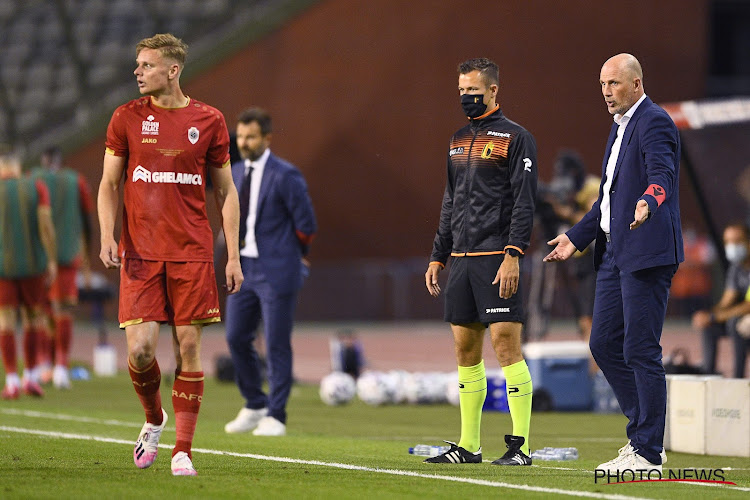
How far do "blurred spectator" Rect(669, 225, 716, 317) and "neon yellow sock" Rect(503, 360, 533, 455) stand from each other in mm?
21235

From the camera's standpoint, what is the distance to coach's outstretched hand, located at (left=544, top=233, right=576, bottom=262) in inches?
307

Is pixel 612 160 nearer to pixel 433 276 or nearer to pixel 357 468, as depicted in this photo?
pixel 433 276

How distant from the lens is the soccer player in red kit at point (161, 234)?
7391 mm

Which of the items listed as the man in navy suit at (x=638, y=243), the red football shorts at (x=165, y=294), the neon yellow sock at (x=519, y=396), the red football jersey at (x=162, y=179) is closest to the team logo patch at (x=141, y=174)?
the red football jersey at (x=162, y=179)

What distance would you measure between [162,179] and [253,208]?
3781 millimetres

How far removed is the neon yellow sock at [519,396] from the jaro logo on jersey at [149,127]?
8.32 ft

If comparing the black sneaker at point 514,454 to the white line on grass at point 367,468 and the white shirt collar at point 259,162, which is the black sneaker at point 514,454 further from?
the white shirt collar at point 259,162

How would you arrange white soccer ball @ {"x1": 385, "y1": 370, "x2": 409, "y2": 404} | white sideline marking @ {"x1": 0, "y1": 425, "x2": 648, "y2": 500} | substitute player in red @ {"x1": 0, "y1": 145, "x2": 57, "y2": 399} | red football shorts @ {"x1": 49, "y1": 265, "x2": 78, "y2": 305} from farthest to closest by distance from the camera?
1. red football shorts @ {"x1": 49, "y1": 265, "x2": 78, "y2": 305}
2. white soccer ball @ {"x1": 385, "y1": 370, "x2": 409, "y2": 404}
3. substitute player in red @ {"x1": 0, "y1": 145, "x2": 57, "y2": 399}
4. white sideline marking @ {"x1": 0, "y1": 425, "x2": 648, "y2": 500}

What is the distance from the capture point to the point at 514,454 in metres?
8.20

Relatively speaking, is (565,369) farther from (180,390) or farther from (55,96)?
(55,96)

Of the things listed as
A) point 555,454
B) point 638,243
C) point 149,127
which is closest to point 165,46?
point 149,127

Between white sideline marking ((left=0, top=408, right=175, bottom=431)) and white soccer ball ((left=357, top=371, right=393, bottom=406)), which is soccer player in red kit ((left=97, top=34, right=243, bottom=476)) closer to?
white sideline marking ((left=0, top=408, right=175, bottom=431))

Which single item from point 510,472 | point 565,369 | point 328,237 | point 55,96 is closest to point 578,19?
point 328,237

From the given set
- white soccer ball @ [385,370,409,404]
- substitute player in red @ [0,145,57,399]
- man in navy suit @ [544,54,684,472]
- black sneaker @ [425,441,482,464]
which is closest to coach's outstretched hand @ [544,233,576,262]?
man in navy suit @ [544,54,684,472]
